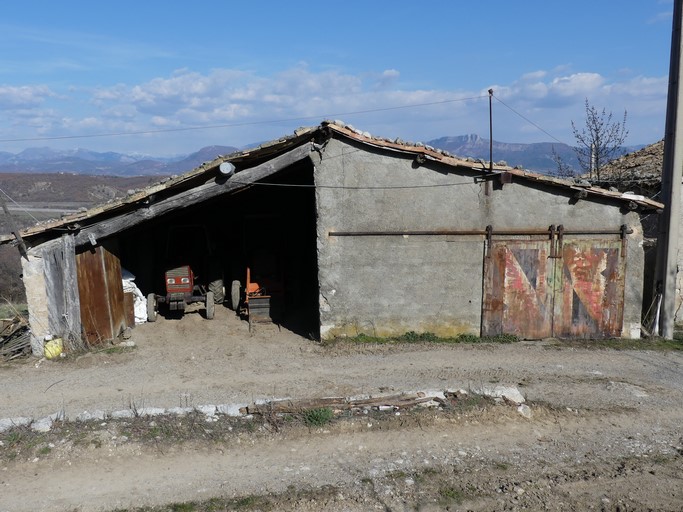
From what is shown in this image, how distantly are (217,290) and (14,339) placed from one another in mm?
4604

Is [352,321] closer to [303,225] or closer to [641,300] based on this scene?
[303,225]

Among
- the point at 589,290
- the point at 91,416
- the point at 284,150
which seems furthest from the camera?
the point at 589,290

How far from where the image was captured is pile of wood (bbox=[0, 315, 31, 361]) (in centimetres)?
1048

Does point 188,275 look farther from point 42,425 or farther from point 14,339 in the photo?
point 42,425

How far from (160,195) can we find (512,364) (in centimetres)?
757

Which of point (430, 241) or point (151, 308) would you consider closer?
point (430, 241)

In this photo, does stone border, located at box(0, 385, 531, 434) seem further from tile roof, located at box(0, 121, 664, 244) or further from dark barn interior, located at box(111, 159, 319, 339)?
dark barn interior, located at box(111, 159, 319, 339)

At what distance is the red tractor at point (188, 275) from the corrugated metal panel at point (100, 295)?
1.08m

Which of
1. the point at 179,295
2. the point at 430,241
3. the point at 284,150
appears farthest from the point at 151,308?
the point at 430,241

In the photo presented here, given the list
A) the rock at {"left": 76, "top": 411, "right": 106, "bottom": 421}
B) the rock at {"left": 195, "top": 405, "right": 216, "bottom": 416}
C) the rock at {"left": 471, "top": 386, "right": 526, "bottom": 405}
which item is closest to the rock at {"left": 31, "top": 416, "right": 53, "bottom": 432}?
the rock at {"left": 76, "top": 411, "right": 106, "bottom": 421}

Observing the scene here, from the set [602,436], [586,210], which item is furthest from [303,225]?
[602,436]

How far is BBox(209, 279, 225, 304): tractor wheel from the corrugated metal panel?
2291 millimetres

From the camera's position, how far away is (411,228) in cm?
1155

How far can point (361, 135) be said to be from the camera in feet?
36.4
